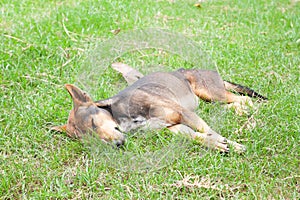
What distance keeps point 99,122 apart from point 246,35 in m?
3.14

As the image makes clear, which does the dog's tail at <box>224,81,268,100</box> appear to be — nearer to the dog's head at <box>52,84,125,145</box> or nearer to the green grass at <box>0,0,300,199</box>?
the green grass at <box>0,0,300,199</box>

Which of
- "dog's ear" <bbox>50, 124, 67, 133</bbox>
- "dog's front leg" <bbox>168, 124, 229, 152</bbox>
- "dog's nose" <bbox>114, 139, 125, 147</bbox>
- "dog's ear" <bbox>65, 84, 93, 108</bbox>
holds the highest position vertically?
"dog's ear" <bbox>65, 84, 93, 108</bbox>

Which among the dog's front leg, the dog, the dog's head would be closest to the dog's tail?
the dog

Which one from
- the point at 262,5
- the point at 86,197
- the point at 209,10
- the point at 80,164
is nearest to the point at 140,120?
the point at 80,164

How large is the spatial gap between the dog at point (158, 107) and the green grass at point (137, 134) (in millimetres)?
93

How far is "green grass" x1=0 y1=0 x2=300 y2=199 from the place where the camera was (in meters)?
2.95

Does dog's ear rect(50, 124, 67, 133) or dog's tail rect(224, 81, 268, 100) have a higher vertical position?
dog's tail rect(224, 81, 268, 100)

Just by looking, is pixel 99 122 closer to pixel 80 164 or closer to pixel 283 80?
pixel 80 164

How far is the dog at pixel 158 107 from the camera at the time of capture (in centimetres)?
326

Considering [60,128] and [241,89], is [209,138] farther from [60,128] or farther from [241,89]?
[60,128]

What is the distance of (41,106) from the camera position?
158 inches

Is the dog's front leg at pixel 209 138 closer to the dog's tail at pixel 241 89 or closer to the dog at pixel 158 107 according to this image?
the dog at pixel 158 107

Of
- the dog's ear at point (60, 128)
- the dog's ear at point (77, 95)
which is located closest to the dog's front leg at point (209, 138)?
the dog's ear at point (77, 95)

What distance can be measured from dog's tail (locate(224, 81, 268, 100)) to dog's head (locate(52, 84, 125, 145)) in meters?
1.34
